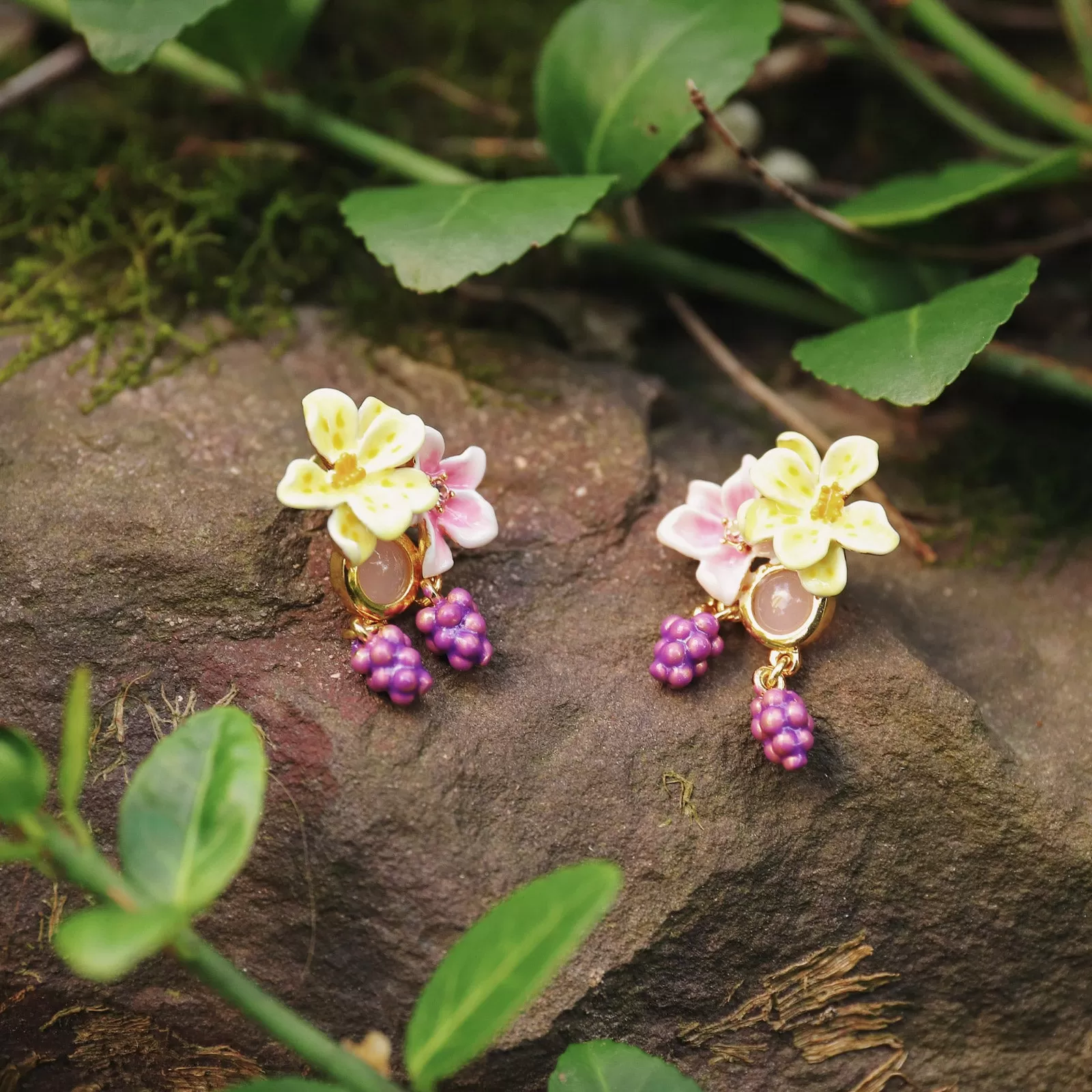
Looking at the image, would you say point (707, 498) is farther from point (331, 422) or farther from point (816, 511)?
point (331, 422)

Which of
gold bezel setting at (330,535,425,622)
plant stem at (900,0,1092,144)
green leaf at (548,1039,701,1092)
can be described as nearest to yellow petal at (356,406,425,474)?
gold bezel setting at (330,535,425,622)

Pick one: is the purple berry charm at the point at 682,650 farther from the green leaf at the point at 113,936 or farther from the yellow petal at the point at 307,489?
the green leaf at the point at 113,936

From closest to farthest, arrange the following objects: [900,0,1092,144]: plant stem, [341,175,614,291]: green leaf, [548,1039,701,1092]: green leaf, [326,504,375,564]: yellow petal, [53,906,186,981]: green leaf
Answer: [53,906,186,981]: green leaf, [548,1039,701,1092]: green leaf, [326,504,375,564]: yellow petal, [341,175,614,291]: green leaf, [900,0,1092,144]: plant stem

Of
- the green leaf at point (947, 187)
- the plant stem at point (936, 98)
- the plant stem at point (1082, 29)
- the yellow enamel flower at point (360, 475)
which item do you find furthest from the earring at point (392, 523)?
the plant stem at point (1082, 29)

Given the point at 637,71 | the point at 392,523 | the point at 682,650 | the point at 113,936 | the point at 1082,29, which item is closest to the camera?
the point at 113,936

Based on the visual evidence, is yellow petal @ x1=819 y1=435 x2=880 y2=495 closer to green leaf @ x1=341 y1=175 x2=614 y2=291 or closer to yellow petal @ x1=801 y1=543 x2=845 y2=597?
yellow petal @ x1=801 y1=543 x2=845 y2=597

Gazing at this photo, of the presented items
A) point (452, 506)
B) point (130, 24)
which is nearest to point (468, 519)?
point (452, 506)
